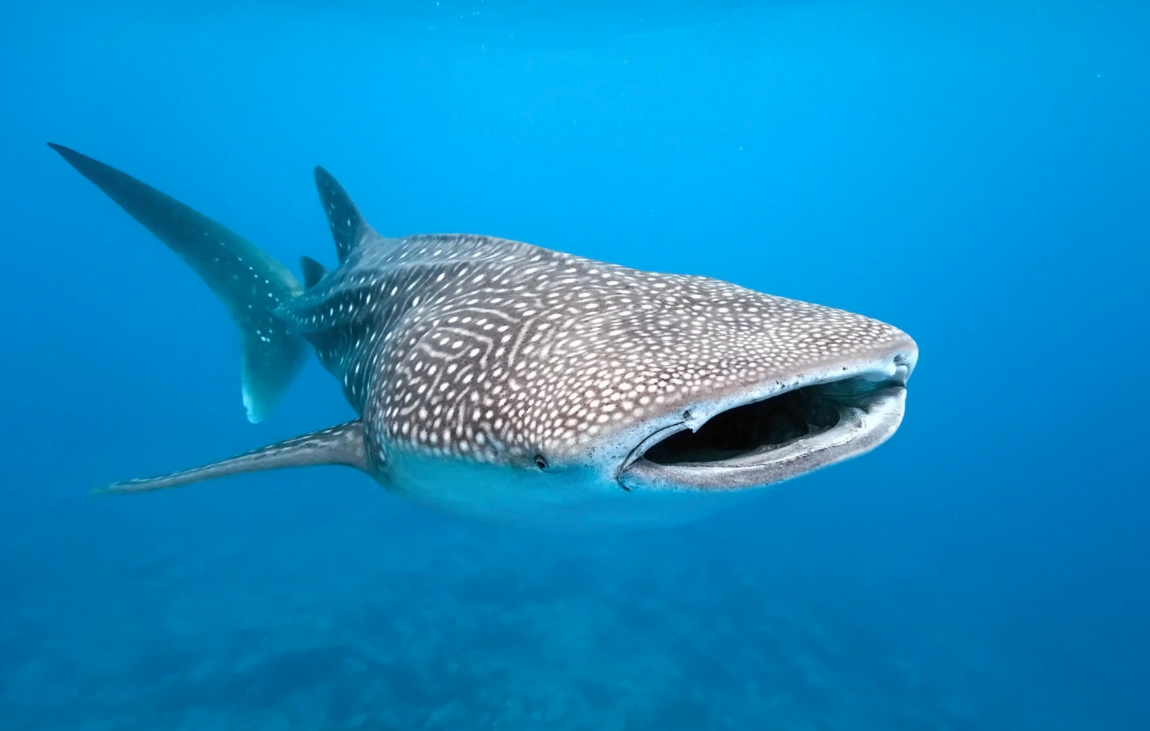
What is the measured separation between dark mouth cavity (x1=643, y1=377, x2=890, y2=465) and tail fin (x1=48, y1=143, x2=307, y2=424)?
15.2ft

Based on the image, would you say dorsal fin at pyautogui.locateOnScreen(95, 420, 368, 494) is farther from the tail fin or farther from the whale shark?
the tail fin

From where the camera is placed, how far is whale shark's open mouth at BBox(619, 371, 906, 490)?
1.89 m

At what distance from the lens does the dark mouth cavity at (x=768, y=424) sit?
2361 millimetres

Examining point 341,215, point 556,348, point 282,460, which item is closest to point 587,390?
point 556,348

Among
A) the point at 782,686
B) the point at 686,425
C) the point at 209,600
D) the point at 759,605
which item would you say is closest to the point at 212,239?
the point at 686,425

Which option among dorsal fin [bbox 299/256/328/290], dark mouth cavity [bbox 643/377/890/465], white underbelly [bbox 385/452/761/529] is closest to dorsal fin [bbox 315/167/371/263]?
dorsal fin [bbox 299/256/328/290]

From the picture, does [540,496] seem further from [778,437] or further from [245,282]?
[245,282]

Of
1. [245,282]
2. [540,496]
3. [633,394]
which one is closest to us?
[633,394]

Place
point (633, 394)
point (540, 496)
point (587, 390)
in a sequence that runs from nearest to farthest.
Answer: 1. point (633, 394)
2. point (587, 390)
3. point (540, 496)

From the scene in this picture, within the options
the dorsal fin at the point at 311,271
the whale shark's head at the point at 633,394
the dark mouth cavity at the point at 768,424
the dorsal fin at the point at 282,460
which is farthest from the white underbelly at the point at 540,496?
the dorsal fin at the point at 311,271

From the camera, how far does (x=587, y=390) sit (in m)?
2.06

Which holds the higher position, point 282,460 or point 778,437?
point 778,437

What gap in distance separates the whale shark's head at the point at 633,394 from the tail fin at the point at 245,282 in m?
3.38

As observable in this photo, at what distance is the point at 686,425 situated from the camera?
1.85 meters
